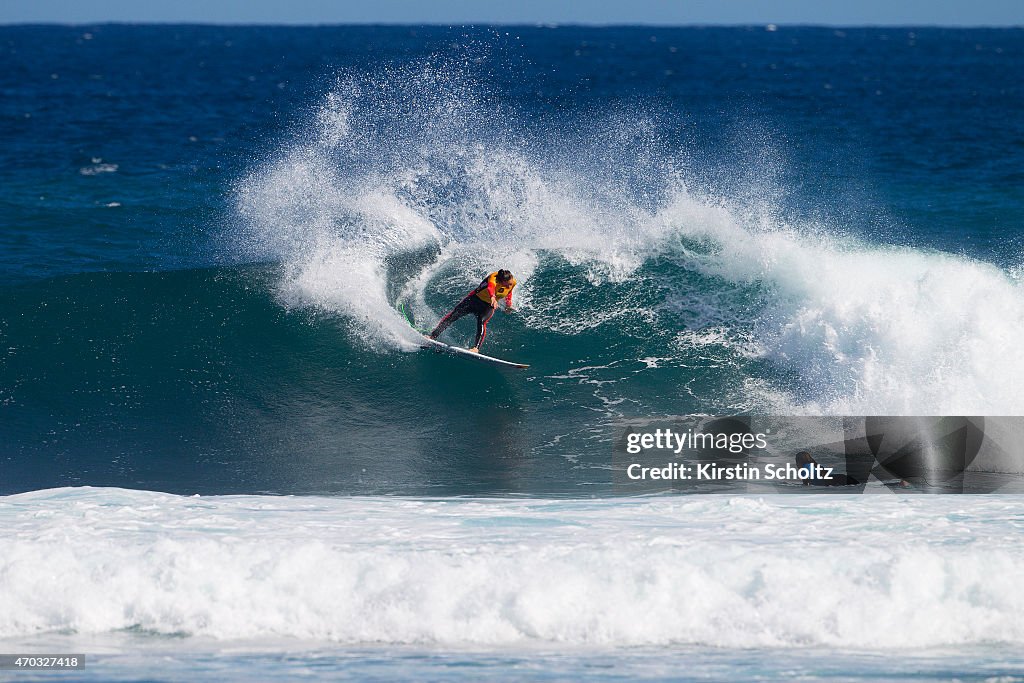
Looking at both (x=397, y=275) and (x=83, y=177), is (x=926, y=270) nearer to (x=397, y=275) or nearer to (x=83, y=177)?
(x=397, y=275)

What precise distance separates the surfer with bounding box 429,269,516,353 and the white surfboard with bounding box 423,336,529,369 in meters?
0.15

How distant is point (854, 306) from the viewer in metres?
12.7

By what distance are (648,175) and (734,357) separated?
22.2 ft

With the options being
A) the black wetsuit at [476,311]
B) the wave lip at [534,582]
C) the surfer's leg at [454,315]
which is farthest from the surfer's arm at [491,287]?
the wave lip at [534,582]

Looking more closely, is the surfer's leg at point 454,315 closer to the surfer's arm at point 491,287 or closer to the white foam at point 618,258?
the surfer's arm at point 491,287

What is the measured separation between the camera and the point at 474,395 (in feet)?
38.6

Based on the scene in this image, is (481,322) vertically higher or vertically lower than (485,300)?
lower

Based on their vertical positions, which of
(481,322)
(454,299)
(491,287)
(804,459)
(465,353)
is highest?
(454,299)

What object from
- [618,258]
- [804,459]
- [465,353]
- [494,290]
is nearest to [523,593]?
[804,459]

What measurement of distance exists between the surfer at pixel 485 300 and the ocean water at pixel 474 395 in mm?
460

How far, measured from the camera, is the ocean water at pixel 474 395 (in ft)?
23.2

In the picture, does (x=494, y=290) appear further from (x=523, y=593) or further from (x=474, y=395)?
(x=523, y=593)

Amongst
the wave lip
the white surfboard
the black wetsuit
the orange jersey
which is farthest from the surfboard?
the wave lip

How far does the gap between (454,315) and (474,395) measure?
1070mm
